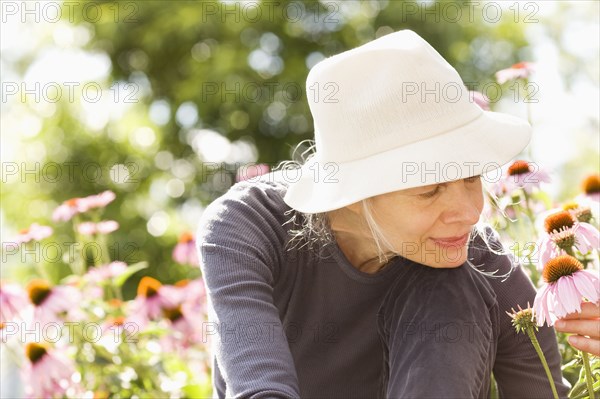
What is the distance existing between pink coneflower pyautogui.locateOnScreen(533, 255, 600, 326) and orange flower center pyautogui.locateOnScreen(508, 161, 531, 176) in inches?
24.6

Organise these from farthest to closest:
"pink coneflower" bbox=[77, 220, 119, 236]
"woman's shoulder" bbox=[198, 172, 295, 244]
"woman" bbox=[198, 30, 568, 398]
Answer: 1. "pink coneflower" bbox=[77, 220, 119, 236]
2. "woman's shoulder" bbox=[198, 172, 295, 244]
3. "woman" bbox=[198, 30, 568, 398]

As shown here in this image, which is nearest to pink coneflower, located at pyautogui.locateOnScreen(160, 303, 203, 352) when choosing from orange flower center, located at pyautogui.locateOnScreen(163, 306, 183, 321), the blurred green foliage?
orange flower center, located at pyautogui.locateOnScreen(163, 306, 183, 321)

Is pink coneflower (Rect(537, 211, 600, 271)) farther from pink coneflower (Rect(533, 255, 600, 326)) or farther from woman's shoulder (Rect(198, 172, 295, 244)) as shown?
woman's shoulder (Rect(198, 172, 295, 244))

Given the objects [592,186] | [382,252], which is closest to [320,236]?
[382,252]

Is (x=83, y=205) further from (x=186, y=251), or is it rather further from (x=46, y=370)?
(x=46, y=370)

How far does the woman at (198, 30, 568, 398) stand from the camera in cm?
124

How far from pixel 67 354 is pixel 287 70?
423cm

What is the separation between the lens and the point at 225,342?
124 centimetres

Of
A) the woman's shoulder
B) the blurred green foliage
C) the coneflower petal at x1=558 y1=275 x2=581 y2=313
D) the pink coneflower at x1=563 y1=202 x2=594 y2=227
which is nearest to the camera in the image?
the coneflower petal at x1=558 y1=275 x2=581 y2=313

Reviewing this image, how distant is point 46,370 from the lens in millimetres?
1964

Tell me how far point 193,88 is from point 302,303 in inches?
197

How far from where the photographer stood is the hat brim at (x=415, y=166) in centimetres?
122

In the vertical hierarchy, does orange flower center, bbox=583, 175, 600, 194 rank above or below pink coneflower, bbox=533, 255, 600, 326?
below

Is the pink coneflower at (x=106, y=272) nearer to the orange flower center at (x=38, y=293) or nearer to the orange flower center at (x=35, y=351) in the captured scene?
the orange flower center at (x=38, y=293)
